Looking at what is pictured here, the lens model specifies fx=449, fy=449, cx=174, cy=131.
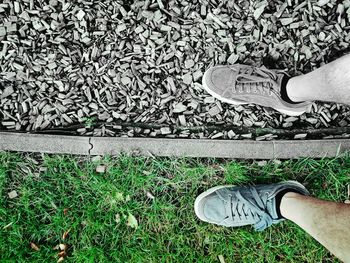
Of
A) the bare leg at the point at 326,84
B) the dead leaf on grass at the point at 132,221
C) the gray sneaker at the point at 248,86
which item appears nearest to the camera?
the bare leg at the point at 326,84

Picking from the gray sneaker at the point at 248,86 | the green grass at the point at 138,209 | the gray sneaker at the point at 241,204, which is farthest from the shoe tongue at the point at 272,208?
the gray sneaker at the point at 248,86

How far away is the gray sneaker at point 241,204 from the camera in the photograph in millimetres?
2789

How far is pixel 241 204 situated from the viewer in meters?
2.85

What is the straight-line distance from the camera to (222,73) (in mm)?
2865

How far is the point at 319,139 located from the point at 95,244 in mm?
1615

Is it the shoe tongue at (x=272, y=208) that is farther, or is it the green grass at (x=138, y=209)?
the green grass at (x=138, y=209)

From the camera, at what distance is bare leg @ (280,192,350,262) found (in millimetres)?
2152

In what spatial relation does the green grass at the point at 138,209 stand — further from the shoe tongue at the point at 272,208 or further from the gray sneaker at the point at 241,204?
the shoe tongue at the point at 272,208

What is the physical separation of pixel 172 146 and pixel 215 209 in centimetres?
49

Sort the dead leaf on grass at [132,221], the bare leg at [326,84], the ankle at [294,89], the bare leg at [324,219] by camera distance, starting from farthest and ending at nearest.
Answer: the dead leaf on grass at [132,221]
the ankle at [294,89]
the bare leg at [326,84]
the bare leg at [324,219]

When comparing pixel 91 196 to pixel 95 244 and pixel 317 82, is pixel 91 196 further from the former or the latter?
pixel 317 82

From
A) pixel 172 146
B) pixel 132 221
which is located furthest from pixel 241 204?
pixel 132 221

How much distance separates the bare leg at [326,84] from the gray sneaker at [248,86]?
10 centimetres

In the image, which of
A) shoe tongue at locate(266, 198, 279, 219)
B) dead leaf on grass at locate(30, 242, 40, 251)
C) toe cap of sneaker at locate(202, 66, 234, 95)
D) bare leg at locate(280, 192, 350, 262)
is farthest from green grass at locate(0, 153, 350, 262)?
toe cap of sneaker at locate(202, 66, 234, 95)
